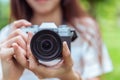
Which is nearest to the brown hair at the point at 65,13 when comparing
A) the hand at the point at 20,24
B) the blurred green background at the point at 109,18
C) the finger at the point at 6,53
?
the hand at the point at 20,24

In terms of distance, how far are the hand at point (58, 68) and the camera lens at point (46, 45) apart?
0.02m

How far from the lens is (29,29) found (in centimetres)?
119

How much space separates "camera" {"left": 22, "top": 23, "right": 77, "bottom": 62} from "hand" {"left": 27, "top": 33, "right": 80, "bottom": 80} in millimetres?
16

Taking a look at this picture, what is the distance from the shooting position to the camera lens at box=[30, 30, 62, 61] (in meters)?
1.15

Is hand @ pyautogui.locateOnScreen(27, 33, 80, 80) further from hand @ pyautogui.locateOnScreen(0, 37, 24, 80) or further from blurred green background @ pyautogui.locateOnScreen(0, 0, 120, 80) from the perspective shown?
blurred green background @ pyautogui.locateOnScreen(0, 0, 120, 80)

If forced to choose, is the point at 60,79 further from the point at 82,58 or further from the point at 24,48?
the point at 82,58

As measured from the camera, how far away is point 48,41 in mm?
1167

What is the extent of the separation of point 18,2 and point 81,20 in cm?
25

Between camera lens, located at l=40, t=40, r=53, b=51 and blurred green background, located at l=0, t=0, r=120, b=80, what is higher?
blurred green background, located at l=0, t=0, r=120, b=80

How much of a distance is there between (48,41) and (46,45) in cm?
1

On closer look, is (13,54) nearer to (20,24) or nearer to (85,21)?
(20,24)

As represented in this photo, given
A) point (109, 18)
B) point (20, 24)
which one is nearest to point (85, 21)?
point (20, 24)

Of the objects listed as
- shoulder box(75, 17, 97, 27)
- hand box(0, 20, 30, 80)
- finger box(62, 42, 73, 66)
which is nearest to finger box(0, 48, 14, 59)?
hand box(0, 20, 30, 80)

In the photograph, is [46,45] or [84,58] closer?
[46,45]
